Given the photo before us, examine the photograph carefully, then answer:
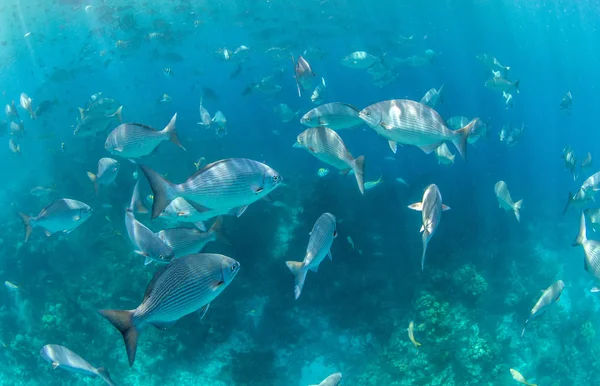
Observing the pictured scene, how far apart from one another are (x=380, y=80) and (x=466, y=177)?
373 inches

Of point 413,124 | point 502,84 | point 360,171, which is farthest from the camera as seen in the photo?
point 502,84

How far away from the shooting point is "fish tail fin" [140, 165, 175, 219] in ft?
10.2

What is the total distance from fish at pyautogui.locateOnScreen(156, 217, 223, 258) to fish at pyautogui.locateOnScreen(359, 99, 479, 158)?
2.69 m

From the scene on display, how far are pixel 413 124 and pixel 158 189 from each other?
3.02m

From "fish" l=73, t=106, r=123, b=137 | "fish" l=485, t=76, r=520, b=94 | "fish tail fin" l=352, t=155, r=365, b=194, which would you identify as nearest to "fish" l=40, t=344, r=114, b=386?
"fish tail fin" l=352, t=155, r=365, b=194

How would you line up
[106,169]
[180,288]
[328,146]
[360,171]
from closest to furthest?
[180,288], [360,171], [328,146], [106,169]

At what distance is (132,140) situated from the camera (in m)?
5.43

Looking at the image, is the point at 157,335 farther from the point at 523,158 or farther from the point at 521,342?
the point at 523,158

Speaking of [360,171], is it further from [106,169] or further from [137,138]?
[106,169]

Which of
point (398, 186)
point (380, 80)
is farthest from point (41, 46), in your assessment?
point (398, 186)

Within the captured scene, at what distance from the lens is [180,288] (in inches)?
119

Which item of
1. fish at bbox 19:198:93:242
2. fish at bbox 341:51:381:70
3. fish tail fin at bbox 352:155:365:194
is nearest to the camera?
fish tail fin at bbox 352:155:365:194

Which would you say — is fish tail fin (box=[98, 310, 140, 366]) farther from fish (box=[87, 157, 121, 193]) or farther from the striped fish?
fish (box=[87, 157, 121, 193])

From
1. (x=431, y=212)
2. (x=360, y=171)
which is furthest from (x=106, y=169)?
(x=431, y=212)
